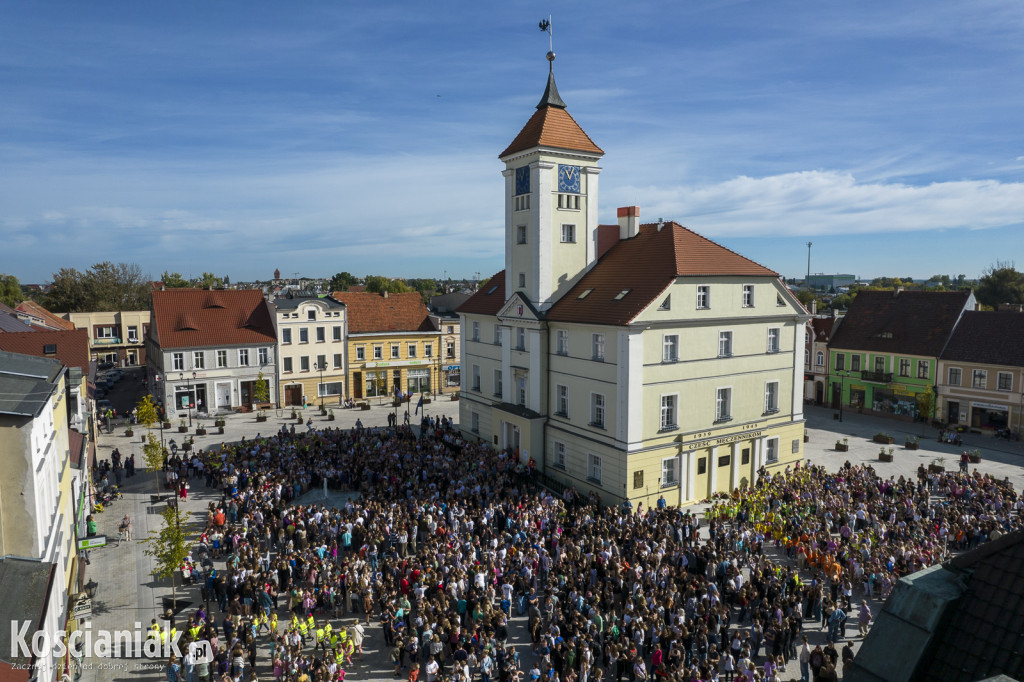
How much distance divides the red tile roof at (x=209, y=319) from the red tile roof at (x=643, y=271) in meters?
32.2

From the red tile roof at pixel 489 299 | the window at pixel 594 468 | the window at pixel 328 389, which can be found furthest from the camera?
the window at pixel 328 389

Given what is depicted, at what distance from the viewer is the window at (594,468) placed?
31.5 m

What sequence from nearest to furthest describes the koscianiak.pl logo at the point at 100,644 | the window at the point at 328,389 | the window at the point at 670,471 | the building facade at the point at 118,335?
the koscianiak.pl logo at the point at 100,644, the window at the point at 670,471, the window at the point at 328,389, the building facade at the point at 118,335

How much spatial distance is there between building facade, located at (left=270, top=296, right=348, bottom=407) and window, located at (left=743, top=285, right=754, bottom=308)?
37.0 metres

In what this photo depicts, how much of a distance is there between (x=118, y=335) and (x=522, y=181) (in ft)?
211

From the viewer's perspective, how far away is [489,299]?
42875 millimetres

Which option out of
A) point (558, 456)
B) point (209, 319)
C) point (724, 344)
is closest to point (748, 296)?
point (724, 344)

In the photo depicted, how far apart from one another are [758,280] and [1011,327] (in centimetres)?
2568

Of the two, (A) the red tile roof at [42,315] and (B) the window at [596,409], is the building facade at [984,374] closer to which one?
(B) the window at [596,409]

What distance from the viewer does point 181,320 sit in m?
54.3

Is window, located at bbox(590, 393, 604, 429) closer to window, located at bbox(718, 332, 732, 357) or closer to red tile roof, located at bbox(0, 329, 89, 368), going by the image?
window, located at bbox(718, 332, 732, 357)

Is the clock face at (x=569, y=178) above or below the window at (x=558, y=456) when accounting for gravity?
above

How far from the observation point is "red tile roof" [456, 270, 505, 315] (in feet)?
136

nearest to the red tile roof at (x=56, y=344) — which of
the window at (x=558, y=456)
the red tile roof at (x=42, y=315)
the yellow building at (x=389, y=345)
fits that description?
the yellow building at (x=389, y=345)
